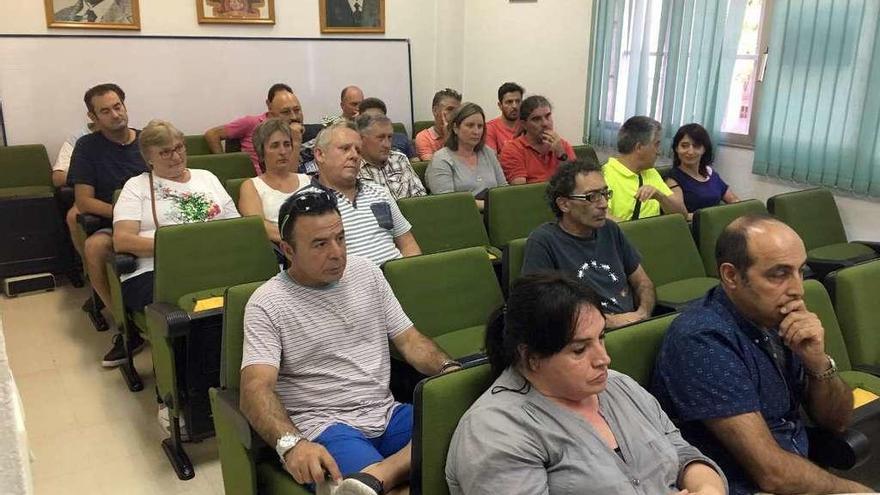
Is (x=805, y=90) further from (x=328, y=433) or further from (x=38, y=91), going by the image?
(x=38, y=91)

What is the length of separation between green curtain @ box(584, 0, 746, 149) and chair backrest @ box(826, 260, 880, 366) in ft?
6.97

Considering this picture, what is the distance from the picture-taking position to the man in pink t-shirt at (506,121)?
15.8 feet

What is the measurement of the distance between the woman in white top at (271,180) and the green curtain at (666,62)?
2520 millimetres

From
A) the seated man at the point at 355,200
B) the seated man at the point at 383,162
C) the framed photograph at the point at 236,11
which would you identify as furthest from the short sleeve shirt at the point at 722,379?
the framed photograph at the point at 236,11

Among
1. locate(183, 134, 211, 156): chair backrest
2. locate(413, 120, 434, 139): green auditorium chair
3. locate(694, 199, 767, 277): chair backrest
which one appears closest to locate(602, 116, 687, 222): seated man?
locate(694, 199, 767, 277): chair backrest

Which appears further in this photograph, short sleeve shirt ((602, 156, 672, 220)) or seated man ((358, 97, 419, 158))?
seated man ((358, 97, 419, 158))

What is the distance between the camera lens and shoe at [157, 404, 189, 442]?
258 centimetres

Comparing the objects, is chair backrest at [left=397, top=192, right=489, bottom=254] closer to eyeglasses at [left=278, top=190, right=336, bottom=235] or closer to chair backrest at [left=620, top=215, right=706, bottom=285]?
chair backrest at [left=620, top=215, right=706, bottom=285]

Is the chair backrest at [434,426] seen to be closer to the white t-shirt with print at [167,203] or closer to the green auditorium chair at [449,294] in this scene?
the green auditorium chair at [449,294]

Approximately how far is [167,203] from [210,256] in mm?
544

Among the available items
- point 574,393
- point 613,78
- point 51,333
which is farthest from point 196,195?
point 613,78

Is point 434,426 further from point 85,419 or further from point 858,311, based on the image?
point 85,419

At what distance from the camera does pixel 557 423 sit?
138 centimetres

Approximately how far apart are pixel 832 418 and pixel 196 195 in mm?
2587
